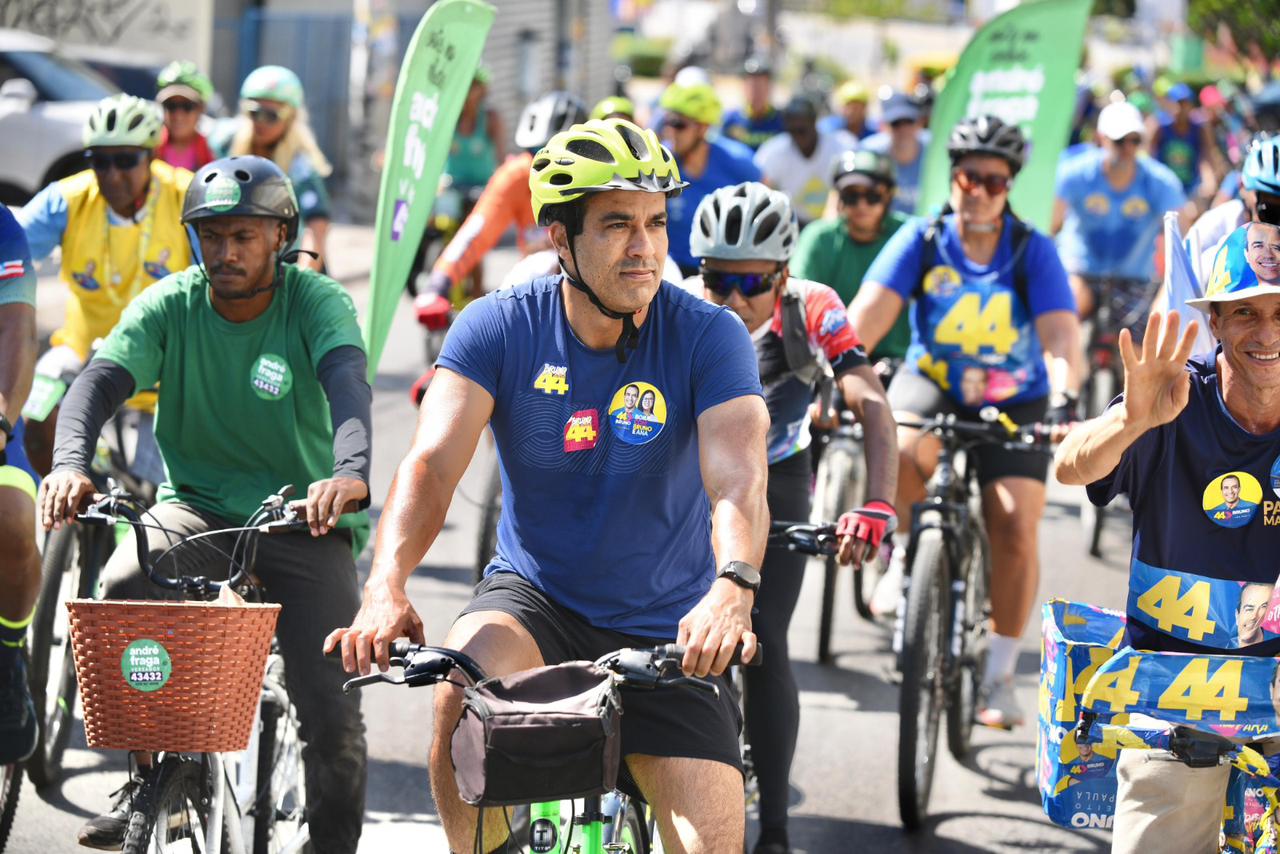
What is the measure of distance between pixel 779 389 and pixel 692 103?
460 centimetres

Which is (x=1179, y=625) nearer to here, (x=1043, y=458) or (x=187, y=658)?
(x=187, y=658)

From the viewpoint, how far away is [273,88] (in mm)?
10086

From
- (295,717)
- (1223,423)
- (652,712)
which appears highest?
(1223,423)

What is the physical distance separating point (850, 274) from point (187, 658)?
5186 mm

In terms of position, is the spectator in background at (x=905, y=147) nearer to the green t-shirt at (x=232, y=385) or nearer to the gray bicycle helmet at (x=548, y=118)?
the gray bicycle helmet at (x=548, y=118)

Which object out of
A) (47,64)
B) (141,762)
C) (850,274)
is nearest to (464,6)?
(850,274)

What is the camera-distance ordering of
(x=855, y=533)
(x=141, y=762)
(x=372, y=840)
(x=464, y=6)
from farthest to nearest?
1. (x=464, y=6)
2. (x=372, y=840)
3. (x=855, y=533)
4. (x=141, y=762)

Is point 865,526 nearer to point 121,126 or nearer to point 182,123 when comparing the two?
point 121,126

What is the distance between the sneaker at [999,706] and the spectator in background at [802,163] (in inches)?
268

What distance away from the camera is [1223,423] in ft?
13.6

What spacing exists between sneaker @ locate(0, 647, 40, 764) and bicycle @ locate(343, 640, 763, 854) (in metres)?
1.64

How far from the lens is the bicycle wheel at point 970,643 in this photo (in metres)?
6.80

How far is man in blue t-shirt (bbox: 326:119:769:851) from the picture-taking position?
396cm

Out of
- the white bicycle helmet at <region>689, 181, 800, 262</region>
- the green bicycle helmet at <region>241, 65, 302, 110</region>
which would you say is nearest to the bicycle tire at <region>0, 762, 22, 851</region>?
the white bicycle helmet at <region>689, 181, 800, 262</region>
